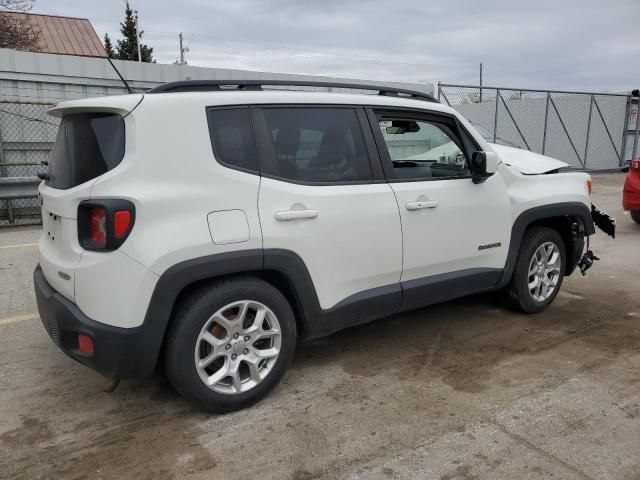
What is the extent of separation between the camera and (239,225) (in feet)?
9.55

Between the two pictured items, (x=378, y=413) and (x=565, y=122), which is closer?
(x=378, y=413)

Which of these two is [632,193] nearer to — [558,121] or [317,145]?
[317,145]

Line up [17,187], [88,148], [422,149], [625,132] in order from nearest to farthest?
1. [88,148]
2. [422,149]
3. [17,187]
4. [625,132]

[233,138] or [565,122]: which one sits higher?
[565,122]

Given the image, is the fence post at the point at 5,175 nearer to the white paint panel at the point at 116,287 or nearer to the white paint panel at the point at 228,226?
the white paint panel at the point at 116,287

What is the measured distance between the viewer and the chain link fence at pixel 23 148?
9258mm

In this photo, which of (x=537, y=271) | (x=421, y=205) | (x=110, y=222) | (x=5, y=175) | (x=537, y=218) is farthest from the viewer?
(x=5, y=175)

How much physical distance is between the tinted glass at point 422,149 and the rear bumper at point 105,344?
1.96 metres

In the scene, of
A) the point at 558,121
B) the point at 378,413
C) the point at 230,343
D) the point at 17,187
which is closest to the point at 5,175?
the point at 17,187

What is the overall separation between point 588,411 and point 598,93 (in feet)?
54.8

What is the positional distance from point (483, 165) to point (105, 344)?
2.79 metres

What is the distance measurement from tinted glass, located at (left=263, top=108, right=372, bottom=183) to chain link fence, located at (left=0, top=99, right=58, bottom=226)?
24.1 feet

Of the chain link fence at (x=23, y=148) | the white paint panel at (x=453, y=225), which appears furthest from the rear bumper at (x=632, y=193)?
the chain link fence at (x=23, y=148)

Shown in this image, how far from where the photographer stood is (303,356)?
3.88 meters
